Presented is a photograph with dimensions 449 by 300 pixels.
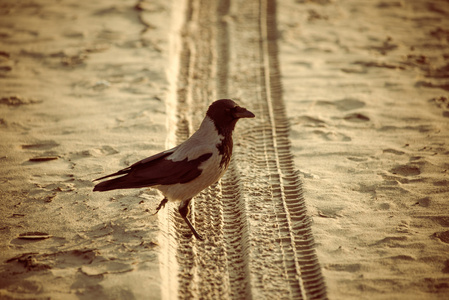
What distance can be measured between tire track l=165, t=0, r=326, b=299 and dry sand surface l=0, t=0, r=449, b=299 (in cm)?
2

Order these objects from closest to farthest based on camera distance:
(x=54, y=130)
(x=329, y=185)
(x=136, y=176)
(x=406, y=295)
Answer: (x=406, y=295) → (x=136, y=176) → (x=329, y=185) → (x=54, y=130)

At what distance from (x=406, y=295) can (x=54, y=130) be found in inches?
165

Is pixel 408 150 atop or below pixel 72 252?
atop

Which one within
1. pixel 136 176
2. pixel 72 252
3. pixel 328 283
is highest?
pixel 136 176

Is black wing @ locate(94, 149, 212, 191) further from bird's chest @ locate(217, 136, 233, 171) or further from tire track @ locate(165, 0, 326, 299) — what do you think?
tire track @ locate(165, 0, 326, 299)

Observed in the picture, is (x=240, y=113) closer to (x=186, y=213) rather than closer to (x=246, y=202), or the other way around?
(x=246, y=202)

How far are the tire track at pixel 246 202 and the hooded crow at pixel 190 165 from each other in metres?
0.31

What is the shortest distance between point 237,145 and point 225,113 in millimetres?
1269

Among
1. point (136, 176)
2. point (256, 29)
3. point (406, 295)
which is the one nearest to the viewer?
point (406, 295)

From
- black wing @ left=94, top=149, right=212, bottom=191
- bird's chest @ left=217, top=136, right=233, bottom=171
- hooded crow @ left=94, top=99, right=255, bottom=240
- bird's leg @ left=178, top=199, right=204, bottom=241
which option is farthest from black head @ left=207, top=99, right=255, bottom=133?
bird's leg @ left=178, top=199, right=204, bottom=241

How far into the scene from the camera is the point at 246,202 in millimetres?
4414

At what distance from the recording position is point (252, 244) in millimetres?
3875

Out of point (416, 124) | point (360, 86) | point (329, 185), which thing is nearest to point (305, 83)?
point (360, 86)

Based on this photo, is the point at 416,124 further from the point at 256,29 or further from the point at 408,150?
the point at 256,29
